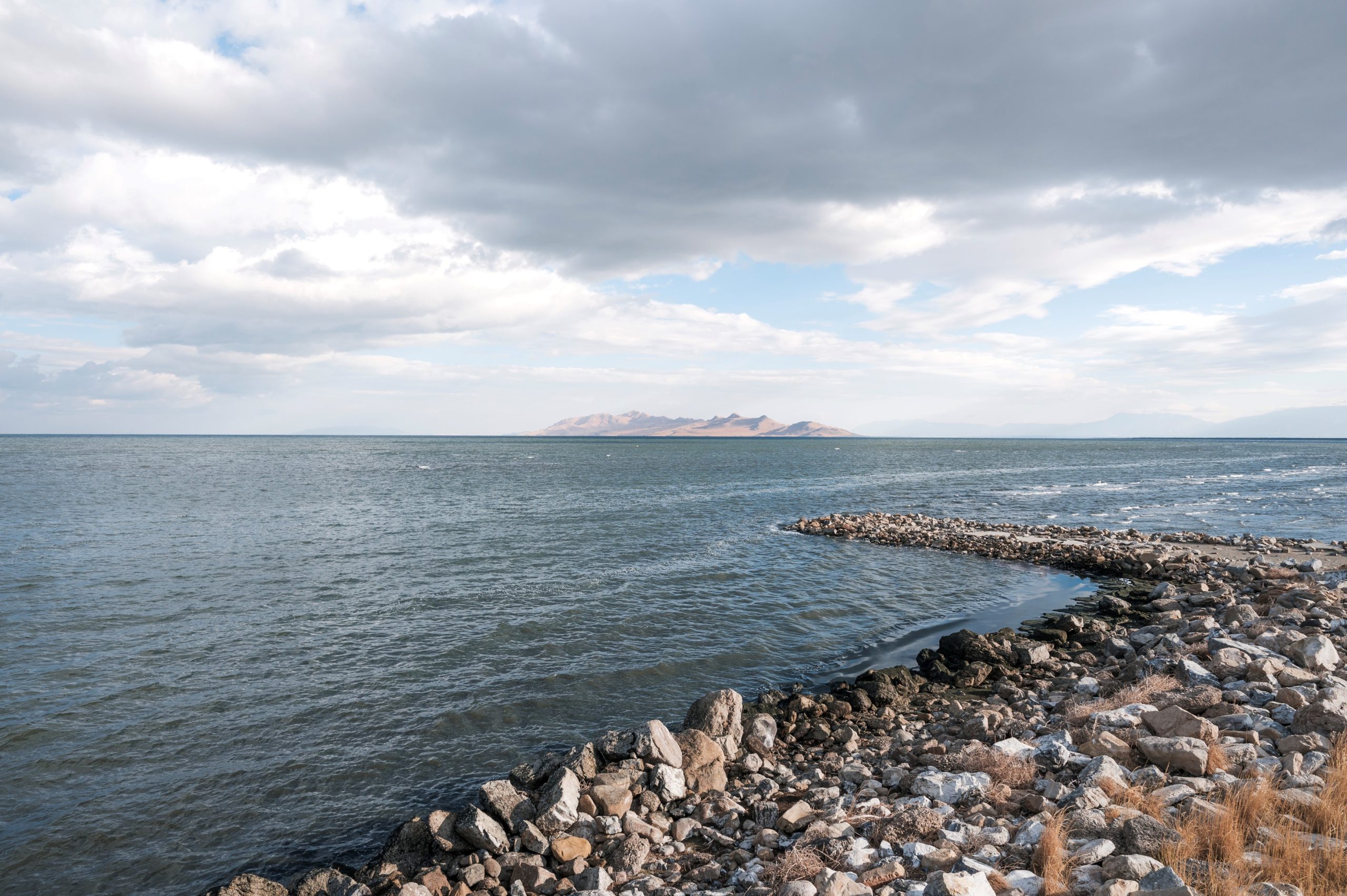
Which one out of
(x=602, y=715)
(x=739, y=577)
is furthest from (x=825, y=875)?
(x=739, y=577)

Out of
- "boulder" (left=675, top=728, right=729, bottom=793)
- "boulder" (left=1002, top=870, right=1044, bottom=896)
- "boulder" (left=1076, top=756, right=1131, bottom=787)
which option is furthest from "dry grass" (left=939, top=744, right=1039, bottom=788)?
"boulder" (left=675, top=728, right=729, bottom=793)

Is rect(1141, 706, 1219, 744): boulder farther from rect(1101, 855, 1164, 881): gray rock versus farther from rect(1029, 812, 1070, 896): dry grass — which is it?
rect(1101, 855, 1164, 881): gray rock

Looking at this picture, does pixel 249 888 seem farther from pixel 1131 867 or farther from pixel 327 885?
pixel 1131 867

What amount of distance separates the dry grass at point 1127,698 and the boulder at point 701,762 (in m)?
6.67

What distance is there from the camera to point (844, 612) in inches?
997

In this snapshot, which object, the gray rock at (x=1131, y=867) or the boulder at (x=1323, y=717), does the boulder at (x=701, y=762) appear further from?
the boulder at (x=1323, y=717)

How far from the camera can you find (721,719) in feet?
45.4

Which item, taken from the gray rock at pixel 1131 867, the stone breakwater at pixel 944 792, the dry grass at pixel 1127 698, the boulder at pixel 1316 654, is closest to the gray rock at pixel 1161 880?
the stone breakwater at pixel 944 792

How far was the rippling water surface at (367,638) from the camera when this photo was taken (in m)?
12.6

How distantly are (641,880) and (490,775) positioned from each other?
5246 millimetres

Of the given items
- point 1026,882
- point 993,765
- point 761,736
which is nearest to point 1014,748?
point 993,765

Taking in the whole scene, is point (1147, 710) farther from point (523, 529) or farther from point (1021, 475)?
point (1021, 475)

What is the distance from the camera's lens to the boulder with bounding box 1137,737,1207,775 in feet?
31.1

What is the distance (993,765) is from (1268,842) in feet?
12.4
